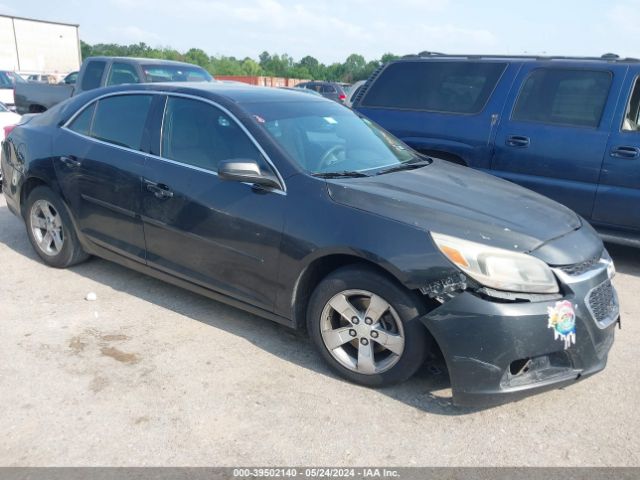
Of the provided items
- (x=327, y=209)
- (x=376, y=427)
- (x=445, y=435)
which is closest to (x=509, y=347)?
(x=445, y=435)

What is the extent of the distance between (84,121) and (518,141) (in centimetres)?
395

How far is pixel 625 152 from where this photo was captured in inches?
203

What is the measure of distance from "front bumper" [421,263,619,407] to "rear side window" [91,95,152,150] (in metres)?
2.64

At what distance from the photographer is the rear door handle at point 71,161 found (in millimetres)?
4566

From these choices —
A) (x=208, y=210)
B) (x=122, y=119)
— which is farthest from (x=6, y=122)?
(x=208, y=210)

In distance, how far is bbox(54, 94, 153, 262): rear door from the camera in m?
4.21

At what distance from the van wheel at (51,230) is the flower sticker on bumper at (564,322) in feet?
12.2

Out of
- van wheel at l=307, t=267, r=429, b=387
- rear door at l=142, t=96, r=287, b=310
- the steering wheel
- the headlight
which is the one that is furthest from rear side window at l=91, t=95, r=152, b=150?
the headlight

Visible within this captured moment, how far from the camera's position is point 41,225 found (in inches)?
199

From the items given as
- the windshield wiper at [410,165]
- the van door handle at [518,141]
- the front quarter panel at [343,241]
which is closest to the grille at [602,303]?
the front quarter panel at [343,241]

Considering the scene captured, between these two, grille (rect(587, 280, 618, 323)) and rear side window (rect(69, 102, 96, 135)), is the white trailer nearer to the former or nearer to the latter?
rear side window (rect(69, 102, 96, 135))

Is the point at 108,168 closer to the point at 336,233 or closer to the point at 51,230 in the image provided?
the point at 51,230

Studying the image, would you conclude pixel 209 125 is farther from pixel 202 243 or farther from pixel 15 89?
pixel 15 89

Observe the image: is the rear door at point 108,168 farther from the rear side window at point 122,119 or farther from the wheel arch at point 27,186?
the wheel arch at point 27,186
